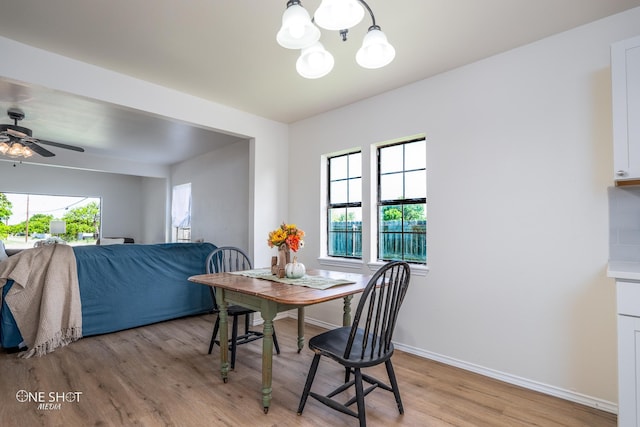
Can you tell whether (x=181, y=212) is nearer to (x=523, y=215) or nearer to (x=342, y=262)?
(x=342, y=262)

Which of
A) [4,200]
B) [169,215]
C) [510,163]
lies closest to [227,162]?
[169,215]

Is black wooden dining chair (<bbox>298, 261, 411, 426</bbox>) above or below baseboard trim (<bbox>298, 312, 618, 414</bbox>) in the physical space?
above

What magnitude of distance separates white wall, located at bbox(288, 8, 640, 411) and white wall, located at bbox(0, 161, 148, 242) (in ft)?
20.7

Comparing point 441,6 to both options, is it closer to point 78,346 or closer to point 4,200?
point 78,346

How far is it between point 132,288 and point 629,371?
4.09 metres

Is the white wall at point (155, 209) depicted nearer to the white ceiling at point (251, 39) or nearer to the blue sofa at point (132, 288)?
the blue sofa at point (132, 288)

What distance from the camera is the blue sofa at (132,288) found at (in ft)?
10.7

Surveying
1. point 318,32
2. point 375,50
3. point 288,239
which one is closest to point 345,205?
point 288,239

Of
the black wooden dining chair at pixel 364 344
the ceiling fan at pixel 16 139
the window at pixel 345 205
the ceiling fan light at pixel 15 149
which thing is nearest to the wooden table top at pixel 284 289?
the black wooden dining chair at pixel 364 344

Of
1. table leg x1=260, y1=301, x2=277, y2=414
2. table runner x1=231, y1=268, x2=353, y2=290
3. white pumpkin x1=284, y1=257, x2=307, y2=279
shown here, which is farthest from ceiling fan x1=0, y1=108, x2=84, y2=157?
table leg x1=260, y1=301, x2=277, y2=414

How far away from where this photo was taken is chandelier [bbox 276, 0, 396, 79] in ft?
4.49

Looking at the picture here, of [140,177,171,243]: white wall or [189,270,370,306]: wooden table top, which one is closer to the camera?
[189,270,370,306]: wooden table top

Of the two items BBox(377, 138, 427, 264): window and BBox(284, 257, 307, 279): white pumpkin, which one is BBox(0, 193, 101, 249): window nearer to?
BBox(284, 257, 307, 279): white pumpkin

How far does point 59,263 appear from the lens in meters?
3.04
